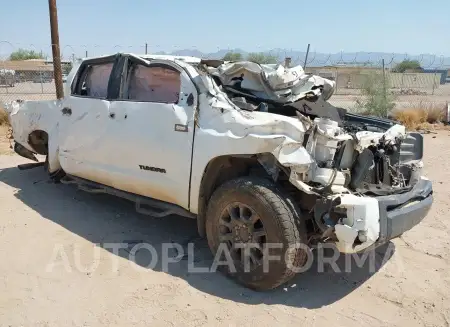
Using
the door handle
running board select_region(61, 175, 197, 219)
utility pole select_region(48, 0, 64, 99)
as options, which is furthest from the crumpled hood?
utility pole select_region(48, 0, 64, 99)

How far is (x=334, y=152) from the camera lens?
146 inches

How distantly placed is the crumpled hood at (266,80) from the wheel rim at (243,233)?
116cm

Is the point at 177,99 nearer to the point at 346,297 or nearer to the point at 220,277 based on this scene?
the point at 220,277

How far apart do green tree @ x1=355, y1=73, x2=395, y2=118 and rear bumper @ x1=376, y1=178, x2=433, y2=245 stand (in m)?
9.34

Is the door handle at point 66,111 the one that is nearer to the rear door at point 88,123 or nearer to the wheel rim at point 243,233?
the rear door at point 88,123

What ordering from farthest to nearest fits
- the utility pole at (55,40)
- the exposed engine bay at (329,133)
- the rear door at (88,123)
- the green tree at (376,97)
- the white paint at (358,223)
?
the green tree at (376,97)
the utility pole at (55,40)
the rear door at (88,123)
the exposed engine bay at (329,133)
the white paint at (358,223)

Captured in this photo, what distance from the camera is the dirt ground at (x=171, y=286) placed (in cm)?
352

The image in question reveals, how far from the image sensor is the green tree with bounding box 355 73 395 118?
43.4 feet

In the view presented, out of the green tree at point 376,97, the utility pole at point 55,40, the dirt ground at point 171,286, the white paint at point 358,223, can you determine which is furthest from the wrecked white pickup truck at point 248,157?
the green tree at point 376,97

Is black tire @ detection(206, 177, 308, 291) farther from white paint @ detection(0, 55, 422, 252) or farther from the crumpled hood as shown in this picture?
the crumpled hood

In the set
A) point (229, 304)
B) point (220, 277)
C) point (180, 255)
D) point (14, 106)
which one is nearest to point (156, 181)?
point (180, 255)

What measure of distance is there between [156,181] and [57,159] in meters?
1.94

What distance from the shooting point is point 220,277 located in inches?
162

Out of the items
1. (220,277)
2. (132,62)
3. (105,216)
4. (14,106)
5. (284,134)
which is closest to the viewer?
(284,134)
